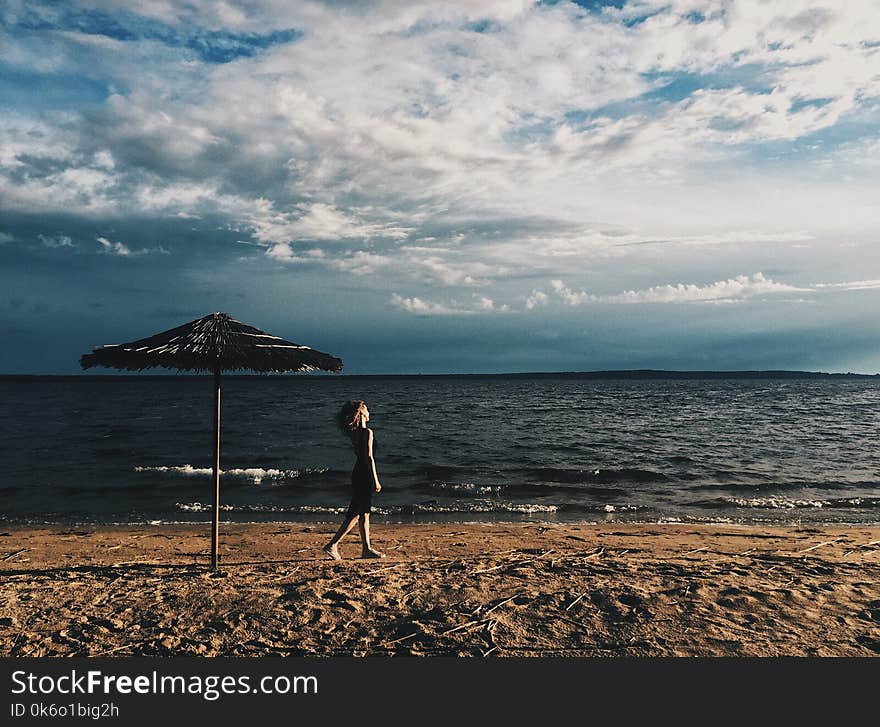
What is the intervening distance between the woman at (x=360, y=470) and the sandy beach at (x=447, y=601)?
345mm

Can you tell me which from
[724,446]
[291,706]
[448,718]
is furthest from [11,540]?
[724,446]

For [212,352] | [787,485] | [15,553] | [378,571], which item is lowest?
[787,485]

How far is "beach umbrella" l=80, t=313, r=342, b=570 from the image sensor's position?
6.98 metres

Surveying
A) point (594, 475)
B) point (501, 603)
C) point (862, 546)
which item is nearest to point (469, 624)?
point (501, 603)

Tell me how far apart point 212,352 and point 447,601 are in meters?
3.84

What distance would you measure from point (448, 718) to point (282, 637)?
1.82 m

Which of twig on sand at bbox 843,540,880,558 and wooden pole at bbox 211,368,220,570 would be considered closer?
wooden pole at bbox 211,368,220,570

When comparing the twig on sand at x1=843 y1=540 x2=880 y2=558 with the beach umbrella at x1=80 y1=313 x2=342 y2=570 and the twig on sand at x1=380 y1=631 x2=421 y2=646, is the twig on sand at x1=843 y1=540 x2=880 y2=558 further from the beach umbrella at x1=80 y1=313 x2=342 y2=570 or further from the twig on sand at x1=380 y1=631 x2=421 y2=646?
the beach umbrella at x1=80 y1=313 x2=342 y2=570

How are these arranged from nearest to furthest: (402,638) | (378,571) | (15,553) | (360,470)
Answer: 1. (402,638)
2. (378,571)
3. (360,470)
4. (15,553)

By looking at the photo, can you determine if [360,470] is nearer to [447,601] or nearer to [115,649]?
[447,601]

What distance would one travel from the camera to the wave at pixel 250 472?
17641 mm

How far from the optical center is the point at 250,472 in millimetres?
18344

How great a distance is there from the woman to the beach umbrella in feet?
3.14

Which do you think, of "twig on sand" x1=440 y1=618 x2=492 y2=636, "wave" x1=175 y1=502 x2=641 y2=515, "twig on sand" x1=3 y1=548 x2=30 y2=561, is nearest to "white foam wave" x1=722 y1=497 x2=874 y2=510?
"wave" x1=175 y1=502 x2=641 y2=515
